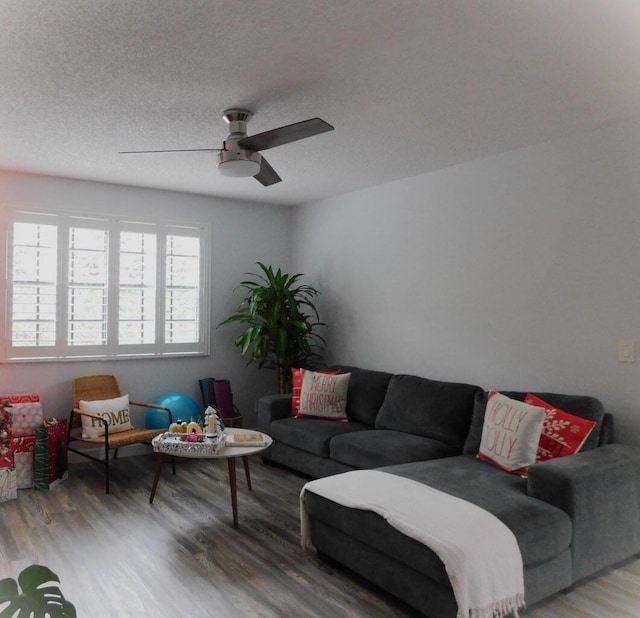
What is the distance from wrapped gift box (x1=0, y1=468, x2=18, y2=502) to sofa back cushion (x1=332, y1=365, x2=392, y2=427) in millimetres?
2620

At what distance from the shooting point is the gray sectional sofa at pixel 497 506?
242 centimetres

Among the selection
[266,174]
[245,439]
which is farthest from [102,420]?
[266,174]

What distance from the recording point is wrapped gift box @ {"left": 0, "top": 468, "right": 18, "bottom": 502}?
391 cm

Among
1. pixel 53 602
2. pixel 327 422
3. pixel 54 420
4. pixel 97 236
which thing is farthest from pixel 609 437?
pixel 97 236

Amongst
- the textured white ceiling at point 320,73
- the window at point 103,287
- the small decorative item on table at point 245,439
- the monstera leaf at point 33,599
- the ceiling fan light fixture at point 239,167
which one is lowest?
the small decorative item on table at point 245,439

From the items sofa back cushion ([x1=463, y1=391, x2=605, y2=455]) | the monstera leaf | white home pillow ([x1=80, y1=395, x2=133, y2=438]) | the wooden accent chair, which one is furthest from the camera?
white home pillow ([x1=80, y1=395, x2=133, y2=438])

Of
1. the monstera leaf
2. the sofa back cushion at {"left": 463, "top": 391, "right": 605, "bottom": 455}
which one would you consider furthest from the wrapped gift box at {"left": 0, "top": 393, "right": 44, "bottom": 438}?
the monstera leaf

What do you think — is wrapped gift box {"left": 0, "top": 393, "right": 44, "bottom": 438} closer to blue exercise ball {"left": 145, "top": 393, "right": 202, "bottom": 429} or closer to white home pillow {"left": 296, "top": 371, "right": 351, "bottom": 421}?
blue exercise ball {"left": 145, "top": 393, "right": 202, "bottom": 429}

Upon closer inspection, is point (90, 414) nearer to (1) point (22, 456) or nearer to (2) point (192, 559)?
(1) point (22, 456)

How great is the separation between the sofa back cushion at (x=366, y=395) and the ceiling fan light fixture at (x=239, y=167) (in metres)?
2.22

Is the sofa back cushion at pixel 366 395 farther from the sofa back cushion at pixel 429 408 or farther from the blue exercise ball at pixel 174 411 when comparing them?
the blue exercise ball at pixel 174 411

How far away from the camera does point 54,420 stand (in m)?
4.47

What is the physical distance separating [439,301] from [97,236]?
3.15 m

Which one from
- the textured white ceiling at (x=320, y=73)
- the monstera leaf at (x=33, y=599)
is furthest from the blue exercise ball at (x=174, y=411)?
the monstera leaf at (x=33, y=599)
